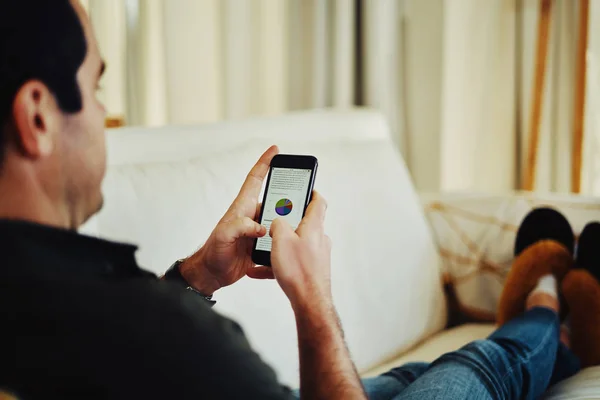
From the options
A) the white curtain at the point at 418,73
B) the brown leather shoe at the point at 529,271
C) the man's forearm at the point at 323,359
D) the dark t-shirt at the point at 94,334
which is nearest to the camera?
the dark t-shirt at the point at 94,334

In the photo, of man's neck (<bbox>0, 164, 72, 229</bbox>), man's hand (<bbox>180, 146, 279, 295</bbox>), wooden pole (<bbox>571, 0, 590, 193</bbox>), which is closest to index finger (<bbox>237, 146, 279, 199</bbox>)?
man's hand (<bbox>180, 146, 279, 295</bbox>)

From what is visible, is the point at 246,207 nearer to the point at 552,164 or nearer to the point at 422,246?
the point at 422,246

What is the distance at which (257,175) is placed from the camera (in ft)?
1.95

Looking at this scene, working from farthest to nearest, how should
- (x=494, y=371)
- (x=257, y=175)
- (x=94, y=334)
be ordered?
(x=494, y=371) < (x=257, y=175) < (x=94, y=334)

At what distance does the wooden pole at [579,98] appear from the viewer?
1422mm

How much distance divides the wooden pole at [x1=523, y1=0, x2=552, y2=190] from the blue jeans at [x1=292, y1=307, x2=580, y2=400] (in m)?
0.68

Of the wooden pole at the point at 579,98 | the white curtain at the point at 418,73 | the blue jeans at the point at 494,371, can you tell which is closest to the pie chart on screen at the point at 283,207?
the blue jeans at the point at 494,371

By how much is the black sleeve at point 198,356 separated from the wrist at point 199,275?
0.18m

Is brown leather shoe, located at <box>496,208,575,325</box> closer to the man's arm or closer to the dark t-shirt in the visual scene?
the man's arm

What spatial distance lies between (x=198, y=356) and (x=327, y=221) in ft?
1.68

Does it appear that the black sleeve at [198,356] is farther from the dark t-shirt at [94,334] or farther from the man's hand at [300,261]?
the man's hand at [300,261]

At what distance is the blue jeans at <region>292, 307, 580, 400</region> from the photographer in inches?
28.3

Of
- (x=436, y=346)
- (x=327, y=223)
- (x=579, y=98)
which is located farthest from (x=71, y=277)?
(x=579, y=98)

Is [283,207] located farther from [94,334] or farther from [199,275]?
[94,334]
